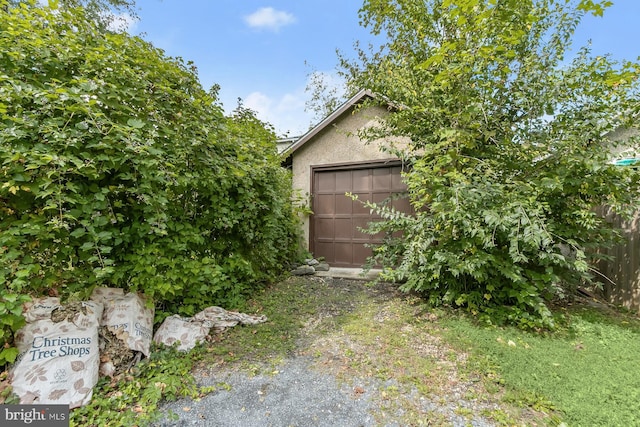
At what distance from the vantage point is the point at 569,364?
8.71 feet

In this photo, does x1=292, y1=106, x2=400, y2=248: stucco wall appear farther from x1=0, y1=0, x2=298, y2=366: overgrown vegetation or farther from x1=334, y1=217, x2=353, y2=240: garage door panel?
x1=0, y1=0, x2=298, y2=366: overgrown vegetation

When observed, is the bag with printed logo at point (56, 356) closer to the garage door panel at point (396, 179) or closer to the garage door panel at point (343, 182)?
the garage door panel at point (343, 182)

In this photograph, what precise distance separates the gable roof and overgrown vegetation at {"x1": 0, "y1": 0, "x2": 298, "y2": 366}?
308 cm

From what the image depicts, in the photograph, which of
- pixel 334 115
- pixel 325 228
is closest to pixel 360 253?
pixel 325 228

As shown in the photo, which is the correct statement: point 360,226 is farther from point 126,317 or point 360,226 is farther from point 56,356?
point 56,356

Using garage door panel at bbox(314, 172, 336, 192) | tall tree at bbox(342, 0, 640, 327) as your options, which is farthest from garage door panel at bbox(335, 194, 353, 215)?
tall tree at bbox(342, 0, 640, 327)

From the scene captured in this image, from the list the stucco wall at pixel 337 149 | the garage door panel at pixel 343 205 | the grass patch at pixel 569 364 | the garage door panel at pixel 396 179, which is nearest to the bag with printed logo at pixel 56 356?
the grass patch at pixel 569 364

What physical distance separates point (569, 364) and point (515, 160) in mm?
2406

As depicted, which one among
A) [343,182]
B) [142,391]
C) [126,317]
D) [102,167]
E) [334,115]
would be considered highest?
[334,115]

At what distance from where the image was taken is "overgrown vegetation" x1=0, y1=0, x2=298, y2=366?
6.87ft

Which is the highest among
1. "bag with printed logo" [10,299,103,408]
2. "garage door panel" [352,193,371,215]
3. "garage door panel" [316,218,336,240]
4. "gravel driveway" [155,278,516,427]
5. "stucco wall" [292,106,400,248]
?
"stucco wall" [292,106,400,248]

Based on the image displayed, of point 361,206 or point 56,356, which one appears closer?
point 56,356

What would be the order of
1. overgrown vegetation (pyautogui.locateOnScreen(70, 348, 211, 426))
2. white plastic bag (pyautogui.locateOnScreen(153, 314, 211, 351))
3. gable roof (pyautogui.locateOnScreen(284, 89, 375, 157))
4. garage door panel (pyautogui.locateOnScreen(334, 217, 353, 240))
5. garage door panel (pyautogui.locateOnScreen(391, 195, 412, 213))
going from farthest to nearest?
1. garage door panel (pyautogui.locateOnScreen(334, 217, 353, 240))
2. gable roof (pyautogui.locateOnScreen(284, 89, 375, 157))
3. garage door panel (pyautogui.locateOnScreen(391, 195, 412, 213))
4. white plastic bag (pyautogui.locateOnScreen(153, 314, 211, 351))
5. overgrown vegetation (pyautogui.locateOnScreen(70, 348, 211, 426))

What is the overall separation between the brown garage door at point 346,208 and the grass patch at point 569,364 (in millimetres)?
2916
